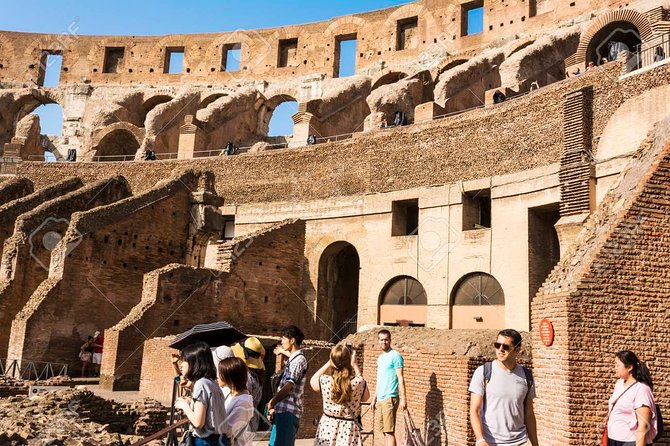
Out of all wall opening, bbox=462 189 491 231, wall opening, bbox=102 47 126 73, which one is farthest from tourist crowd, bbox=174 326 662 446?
wall opening, bbox=102 47 126 73

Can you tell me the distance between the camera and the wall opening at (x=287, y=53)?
134 feet

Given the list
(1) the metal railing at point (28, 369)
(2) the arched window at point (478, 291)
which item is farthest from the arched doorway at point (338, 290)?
(1) the metal railing at point (28, 369)

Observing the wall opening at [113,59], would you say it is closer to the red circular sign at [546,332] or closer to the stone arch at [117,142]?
the stone arch at [117,142]

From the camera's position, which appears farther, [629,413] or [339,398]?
[339,398]

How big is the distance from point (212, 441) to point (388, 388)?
320cm

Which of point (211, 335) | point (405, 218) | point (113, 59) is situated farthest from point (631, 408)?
point (113, 59)

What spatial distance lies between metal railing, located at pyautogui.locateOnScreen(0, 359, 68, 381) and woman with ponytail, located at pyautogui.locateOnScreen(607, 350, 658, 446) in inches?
574

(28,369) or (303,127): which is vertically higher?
(303,127)

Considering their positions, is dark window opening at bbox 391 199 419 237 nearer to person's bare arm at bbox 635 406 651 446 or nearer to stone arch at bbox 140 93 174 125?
person's bare arm at bbox 635 406 651 446

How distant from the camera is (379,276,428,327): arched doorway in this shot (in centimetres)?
1955

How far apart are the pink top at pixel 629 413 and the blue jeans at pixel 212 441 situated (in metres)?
3.14

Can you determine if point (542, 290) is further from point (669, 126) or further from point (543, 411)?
point (669, 126)

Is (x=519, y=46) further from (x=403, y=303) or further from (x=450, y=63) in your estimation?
(x=403, y=303)

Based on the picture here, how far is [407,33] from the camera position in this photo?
123ft
